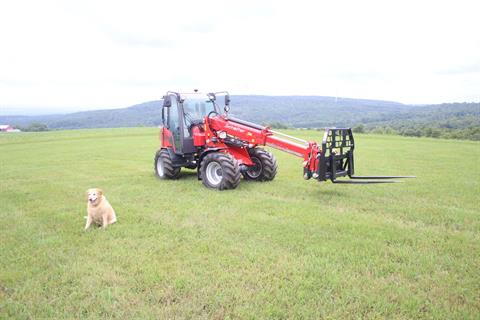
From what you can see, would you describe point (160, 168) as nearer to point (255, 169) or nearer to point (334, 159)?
point (255, 169)

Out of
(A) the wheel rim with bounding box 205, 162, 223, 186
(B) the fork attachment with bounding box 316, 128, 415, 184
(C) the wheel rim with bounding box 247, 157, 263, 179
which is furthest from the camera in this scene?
(C) the wheel rim with bounding box 247, 157, 263, 179

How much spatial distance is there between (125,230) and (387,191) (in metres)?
6.30

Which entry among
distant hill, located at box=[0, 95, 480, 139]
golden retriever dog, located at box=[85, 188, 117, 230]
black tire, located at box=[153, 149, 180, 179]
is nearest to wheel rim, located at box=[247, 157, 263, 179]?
black tire, located at box=[153, 149, 180, 179]

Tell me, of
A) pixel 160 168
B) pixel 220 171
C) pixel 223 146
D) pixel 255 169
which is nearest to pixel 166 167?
pixel 160 168

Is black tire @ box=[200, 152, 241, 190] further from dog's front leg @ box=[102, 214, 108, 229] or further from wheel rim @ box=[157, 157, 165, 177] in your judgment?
dog's front leg @ box=[102, 214, 108, 229]

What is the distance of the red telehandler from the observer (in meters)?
8.86

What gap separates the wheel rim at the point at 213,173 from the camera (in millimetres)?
10070

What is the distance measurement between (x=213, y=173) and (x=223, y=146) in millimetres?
834

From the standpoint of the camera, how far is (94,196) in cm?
652

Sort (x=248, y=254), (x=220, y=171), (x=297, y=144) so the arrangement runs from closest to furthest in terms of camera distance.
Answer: (x=248, y=254), (x=297, y=144), (x=220, y=171)

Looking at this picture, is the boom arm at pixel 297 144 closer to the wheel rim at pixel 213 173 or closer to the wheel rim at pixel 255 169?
the wheel rim at pixel 255 169

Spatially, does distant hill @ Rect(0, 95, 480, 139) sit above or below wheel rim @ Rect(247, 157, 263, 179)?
above

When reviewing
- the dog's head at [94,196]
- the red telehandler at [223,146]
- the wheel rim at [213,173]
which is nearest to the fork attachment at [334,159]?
the red telehandler at [223,146]

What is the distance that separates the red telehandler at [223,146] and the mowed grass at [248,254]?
666 millimetres
